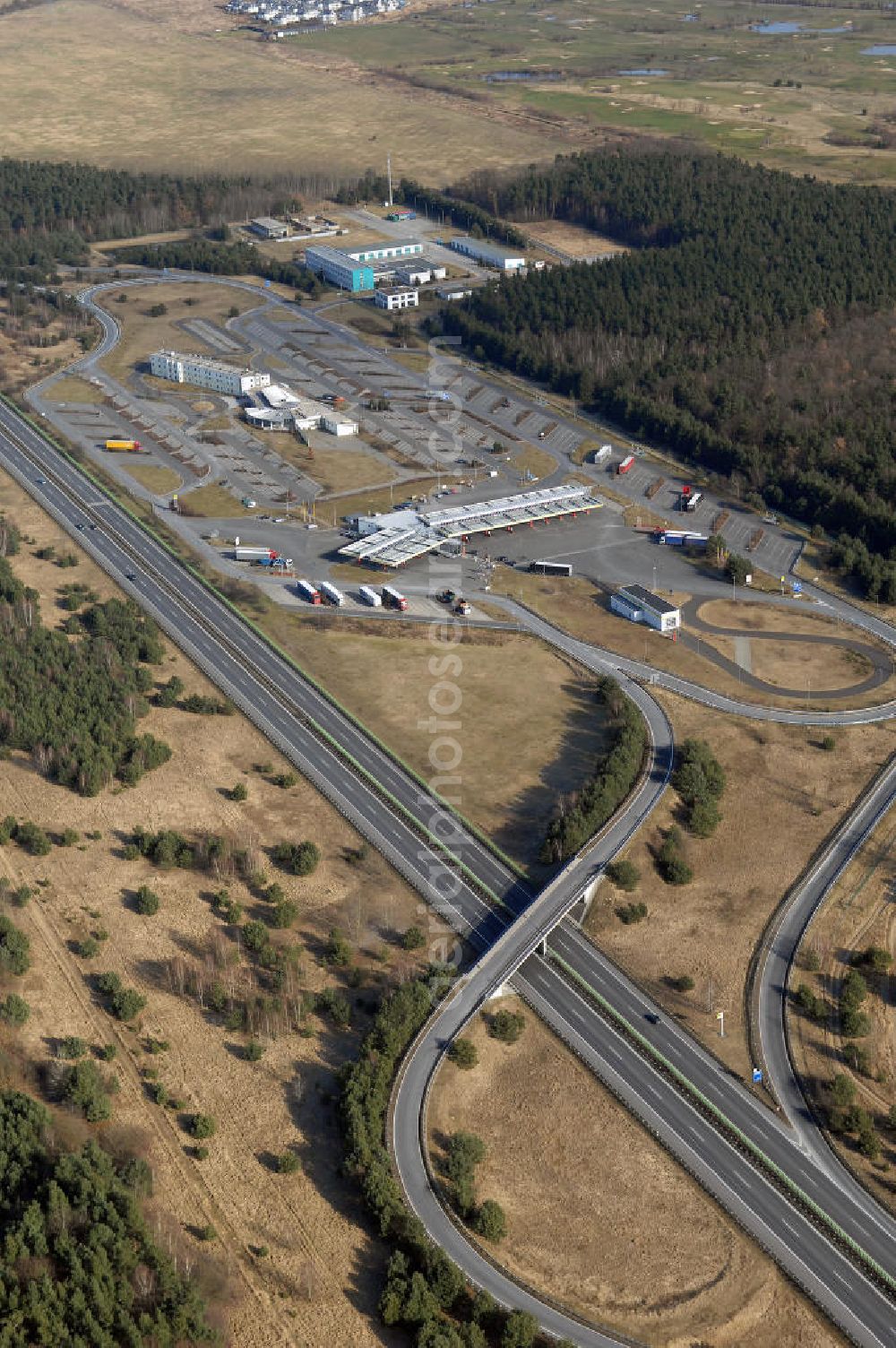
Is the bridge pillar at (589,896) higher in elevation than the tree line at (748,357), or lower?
lower

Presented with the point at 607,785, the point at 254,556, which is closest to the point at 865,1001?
the point at 607,785

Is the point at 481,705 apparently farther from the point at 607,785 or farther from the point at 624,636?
the point at 624,636

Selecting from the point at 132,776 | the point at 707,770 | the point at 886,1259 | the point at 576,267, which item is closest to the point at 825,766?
the point at 707,770

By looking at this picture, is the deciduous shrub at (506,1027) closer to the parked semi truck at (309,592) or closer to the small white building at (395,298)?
the parked semi truck at (309,592)

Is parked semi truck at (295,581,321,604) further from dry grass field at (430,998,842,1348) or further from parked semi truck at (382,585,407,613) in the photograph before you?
dry grass field at (430,998,842,1348)

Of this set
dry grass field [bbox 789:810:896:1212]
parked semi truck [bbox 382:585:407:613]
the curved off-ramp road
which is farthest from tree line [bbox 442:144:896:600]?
parked semi truck [bbox 382:585:407:613]

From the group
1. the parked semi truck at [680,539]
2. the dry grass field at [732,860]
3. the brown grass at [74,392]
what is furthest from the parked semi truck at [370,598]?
the brown grass at [74,392]

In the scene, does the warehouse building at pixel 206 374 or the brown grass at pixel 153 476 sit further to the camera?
the warehouse building at pixel 206 374
